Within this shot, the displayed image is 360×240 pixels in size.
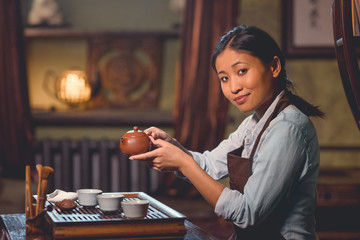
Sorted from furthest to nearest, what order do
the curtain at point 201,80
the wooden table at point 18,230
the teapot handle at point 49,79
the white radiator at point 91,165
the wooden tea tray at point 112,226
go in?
the teapot handle at point 49,79 < the white radiator at point 91,165 < the curtain at point 201,80 < the wooden table at point 18,230 < the wooden tea tray at point 112,226

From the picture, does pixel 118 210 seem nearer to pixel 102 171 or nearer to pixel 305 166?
pixel 305 166

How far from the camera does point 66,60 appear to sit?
15.8ft

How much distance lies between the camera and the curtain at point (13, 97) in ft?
A: 14.4

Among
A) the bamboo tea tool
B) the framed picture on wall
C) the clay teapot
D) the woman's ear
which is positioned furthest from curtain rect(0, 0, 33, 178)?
the woman's ear

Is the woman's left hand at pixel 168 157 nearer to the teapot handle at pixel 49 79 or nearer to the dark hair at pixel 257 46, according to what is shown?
the dark hair at pixel 257 46

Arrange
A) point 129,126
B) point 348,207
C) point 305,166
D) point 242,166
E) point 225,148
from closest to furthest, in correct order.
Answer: point 305,166
point 242,166
point 225,148
point 348,207
point 129,126

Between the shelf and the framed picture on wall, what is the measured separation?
1230mm

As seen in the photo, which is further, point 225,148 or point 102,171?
point 102,171

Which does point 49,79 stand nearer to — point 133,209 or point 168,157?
point 168,157

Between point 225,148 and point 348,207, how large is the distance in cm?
199

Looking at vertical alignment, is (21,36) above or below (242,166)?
above

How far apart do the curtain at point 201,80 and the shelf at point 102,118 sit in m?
0.20

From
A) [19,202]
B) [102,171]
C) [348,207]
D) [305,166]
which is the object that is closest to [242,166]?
[305,166]

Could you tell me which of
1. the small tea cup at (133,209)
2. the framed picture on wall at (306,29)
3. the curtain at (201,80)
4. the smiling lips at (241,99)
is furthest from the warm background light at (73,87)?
the small tea cup at (133,209)
